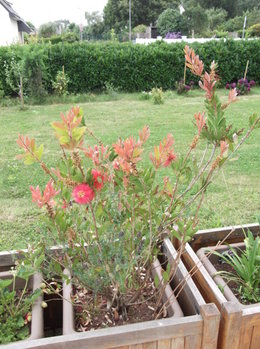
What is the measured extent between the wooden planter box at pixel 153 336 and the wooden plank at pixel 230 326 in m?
0.05

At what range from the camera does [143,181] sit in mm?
1270

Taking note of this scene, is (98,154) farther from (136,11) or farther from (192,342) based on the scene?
(136,11)

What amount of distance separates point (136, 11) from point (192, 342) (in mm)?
54089

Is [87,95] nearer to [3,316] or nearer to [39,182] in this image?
[39,182]

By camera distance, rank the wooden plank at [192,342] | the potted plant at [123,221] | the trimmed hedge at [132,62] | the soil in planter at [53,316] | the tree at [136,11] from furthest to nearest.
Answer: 1. the tree at [136,11]
2. the trimmed hedge at [132,62]
3. the soil in planter at [53,316]
4. the wooden plank at [192,342]
5. the potted plant at [123,221]

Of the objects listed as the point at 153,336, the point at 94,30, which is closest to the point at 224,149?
the point at 153,336

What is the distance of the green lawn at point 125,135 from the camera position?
319 cm

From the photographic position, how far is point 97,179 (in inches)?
50.1

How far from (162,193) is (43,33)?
49.5 meters

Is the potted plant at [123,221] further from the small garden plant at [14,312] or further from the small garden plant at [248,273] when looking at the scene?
the small garden plant at [248,273]

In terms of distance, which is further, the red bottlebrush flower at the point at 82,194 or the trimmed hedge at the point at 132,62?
the trimmed hedge at the point at 132,62

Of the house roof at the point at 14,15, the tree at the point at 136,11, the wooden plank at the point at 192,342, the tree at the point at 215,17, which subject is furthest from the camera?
the tree at the point at 136,11

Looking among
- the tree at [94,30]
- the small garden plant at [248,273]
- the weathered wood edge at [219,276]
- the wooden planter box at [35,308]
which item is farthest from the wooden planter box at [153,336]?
the tree at [94,30]

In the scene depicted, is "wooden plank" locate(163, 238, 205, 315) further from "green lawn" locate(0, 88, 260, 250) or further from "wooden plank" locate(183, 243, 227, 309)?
"green lawn" locate(0, 88, 260, 250)
